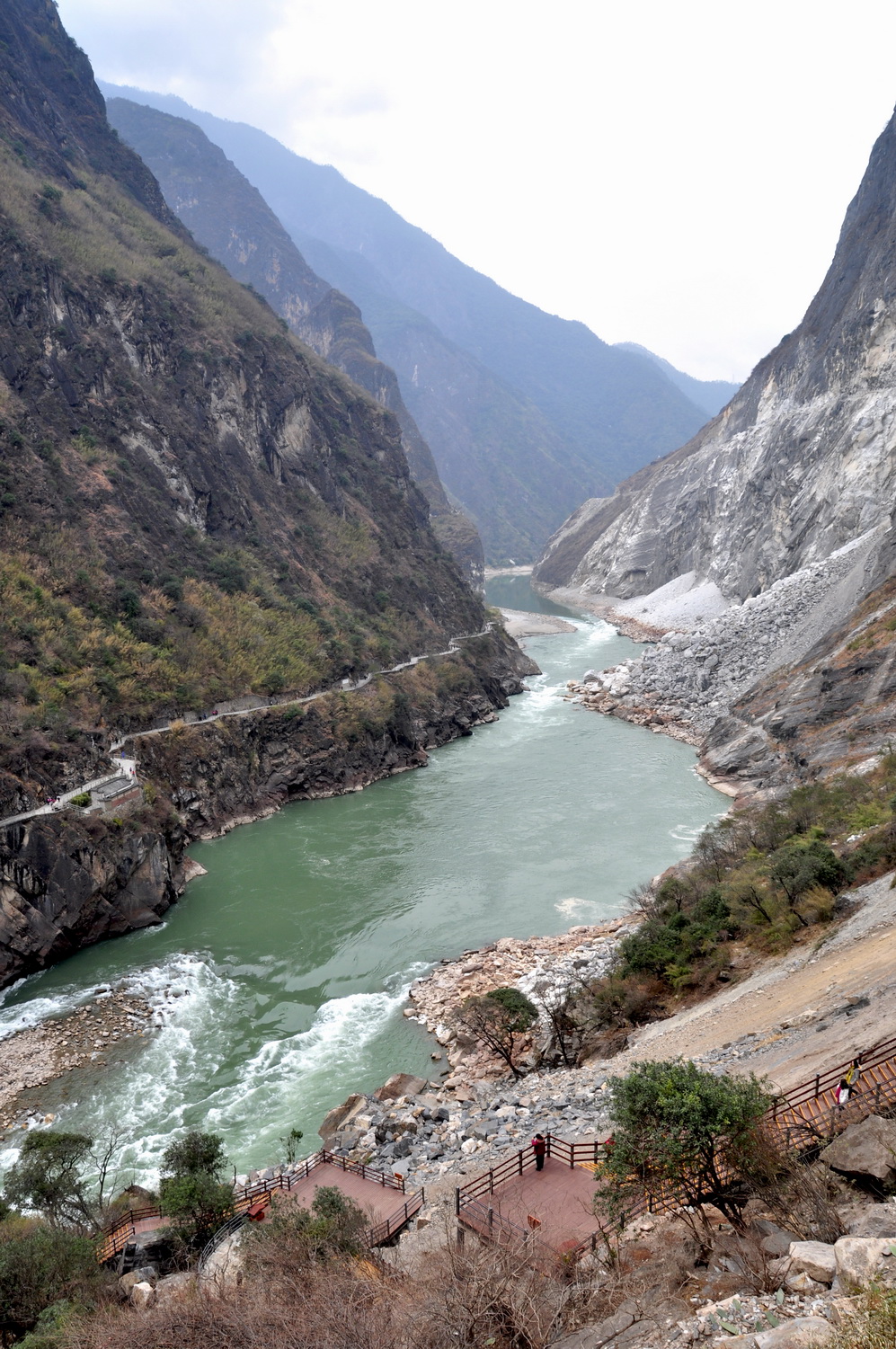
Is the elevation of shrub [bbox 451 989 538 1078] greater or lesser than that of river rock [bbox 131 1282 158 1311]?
lesser

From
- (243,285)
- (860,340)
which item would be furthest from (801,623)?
(243,285)

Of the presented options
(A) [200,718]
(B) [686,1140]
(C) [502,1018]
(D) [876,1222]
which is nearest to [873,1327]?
(D) [876,1222]

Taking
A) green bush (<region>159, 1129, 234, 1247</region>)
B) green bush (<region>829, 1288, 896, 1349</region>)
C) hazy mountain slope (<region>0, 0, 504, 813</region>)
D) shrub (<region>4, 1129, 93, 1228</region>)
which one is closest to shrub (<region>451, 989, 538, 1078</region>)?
green bush (<region>159, 1129, 234, 1247</region>)

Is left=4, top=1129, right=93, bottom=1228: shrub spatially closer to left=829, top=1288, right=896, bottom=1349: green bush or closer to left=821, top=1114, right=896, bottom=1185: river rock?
left=821, top=1114, right=896, bottom=1185: river rock

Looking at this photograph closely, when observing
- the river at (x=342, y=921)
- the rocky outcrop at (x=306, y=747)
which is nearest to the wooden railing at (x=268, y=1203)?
the river at (x=342, y=921)

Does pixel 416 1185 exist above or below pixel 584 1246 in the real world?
below

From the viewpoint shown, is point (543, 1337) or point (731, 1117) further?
point (731, 1117)

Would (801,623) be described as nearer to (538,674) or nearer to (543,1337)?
(538,674)
